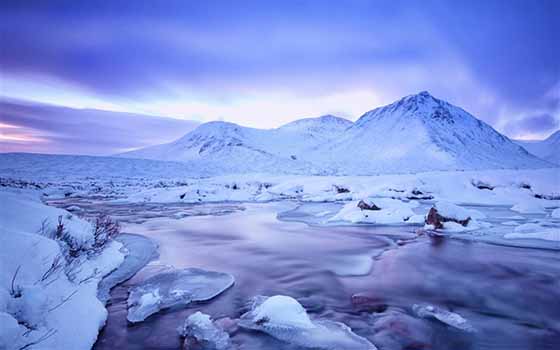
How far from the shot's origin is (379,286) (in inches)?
262

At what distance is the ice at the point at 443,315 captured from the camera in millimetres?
4739

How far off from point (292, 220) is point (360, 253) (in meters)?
8.26

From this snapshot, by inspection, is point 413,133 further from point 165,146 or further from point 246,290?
point 246,290

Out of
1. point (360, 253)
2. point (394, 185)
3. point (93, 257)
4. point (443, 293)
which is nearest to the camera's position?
point (443, 293)

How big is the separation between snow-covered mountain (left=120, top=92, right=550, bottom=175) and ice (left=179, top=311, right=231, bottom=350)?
99321 mm

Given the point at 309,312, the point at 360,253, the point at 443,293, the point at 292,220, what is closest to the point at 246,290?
the point at 309,312

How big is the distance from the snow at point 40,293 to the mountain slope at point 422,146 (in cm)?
10653

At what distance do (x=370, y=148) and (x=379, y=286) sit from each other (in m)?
152

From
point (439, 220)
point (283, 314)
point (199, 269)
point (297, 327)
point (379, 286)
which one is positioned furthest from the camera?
point (439, 220)

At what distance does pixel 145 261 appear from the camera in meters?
8.44

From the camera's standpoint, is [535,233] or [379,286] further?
[535,233]

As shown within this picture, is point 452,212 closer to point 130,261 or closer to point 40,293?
point 130,261

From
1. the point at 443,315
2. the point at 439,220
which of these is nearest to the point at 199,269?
the point at 443,315

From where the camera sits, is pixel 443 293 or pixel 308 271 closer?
pixel 443 293
